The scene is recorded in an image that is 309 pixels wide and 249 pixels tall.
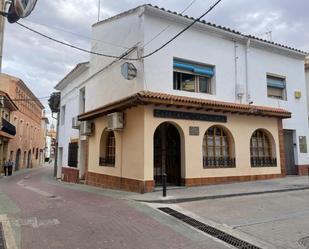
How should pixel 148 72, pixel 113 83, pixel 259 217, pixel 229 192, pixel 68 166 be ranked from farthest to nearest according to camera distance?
pixel 68 166, pixel 113 83, pixel 148 72, pixel 229 192, pixel 259 217

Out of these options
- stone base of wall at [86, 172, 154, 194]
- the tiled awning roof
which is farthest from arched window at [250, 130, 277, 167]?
stone base of wall at [86, 172, 154, 194]

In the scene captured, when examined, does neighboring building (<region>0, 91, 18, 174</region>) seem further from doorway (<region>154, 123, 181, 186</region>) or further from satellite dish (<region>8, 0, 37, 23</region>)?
satellite dish (<region>8, 0, 37, 23</region>)

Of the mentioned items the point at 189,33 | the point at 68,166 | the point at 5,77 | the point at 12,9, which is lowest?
the point at 68,166

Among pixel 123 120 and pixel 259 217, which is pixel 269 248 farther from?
pixel 123 120

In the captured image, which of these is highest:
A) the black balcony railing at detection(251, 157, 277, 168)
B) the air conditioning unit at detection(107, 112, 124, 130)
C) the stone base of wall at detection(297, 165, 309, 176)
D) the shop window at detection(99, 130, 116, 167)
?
the air conditioning unit at detection(107, 112, 124, 130)

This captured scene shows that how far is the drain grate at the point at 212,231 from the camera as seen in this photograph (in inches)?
226

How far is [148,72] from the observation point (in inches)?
459

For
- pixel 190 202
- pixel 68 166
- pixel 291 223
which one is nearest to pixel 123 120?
pixel 190 202

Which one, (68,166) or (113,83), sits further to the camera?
(68,166)

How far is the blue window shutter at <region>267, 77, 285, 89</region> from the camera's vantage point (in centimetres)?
1549

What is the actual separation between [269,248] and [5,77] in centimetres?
3419

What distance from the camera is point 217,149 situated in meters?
13.2

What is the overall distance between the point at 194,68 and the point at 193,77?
392mm

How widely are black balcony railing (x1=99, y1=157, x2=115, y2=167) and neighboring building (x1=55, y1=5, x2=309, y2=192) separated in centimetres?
6
